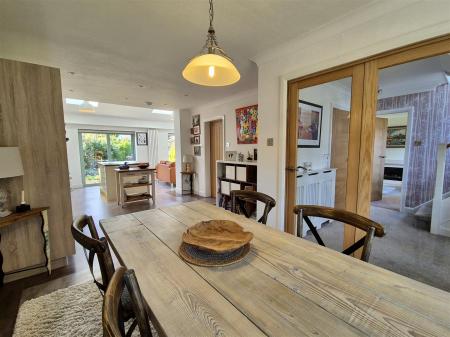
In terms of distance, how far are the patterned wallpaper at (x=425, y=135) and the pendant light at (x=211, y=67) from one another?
160 centimetres

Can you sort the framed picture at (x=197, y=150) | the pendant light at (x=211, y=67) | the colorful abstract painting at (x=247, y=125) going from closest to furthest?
the pendant light at (x=211, y=67), the colorful abstract painting at (x=247, y=125), the framed picture at (x=197, y=150)

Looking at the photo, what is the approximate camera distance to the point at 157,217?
154cm

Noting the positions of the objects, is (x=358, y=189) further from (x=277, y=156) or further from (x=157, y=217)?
(x=157, y=217)

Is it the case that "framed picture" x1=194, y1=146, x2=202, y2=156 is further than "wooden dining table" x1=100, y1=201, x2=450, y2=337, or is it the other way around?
"framed picture" x1=194, y1=146, x2=202, y2=156

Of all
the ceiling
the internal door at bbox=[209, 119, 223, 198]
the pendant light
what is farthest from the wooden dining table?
the internal door at bbox=[209, 119, 223, 198]

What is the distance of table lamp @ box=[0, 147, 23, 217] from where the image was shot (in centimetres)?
172

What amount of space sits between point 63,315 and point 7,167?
4.28 ft

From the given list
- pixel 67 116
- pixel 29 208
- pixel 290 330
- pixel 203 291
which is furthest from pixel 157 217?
pixel 67 116

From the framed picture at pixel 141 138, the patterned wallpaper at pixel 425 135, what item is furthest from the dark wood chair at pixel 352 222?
the framed picture at pixel 141 138

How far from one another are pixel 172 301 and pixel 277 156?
2.07m

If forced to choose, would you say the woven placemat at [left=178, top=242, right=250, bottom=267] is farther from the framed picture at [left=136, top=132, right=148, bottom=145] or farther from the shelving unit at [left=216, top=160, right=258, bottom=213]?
the framed picture at [left=136, top=132, right=148, bottom=145]

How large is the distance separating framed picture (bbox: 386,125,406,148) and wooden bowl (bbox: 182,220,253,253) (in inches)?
103

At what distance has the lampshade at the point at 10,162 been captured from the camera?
67.6 inches

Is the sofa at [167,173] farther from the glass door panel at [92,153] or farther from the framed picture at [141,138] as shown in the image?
the glass door panel at [92,153]
